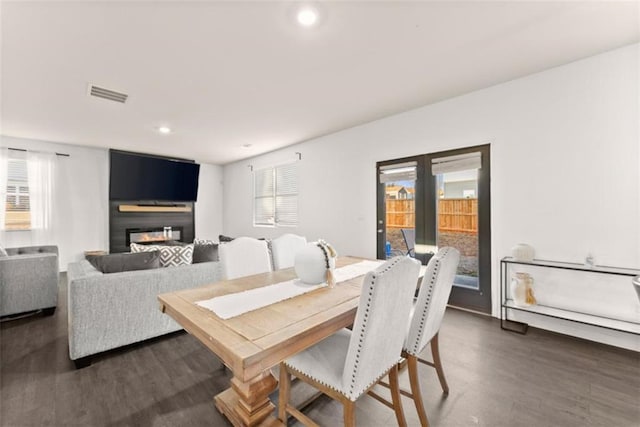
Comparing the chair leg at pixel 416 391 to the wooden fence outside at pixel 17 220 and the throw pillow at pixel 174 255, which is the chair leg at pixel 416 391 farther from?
the wooden fence outside at pixel 17 220

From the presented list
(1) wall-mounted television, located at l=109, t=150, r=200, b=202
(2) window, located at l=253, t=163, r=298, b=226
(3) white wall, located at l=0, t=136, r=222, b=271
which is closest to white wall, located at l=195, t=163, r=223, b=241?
(1) wall-mounted television, located at l=109, t=150, r=200, b=202

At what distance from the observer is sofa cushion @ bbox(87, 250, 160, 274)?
245 centimetres

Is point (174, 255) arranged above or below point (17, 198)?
below

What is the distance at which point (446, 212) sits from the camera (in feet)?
11.1

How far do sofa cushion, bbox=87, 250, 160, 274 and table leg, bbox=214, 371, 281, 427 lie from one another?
156cm

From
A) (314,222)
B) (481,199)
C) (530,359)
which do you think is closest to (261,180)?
(314,222)

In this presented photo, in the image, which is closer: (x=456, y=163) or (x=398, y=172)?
(x=456, y=163)

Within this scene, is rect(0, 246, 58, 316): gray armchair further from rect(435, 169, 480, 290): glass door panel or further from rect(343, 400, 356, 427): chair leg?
rect(435, 169, 480, 290): glass door panel

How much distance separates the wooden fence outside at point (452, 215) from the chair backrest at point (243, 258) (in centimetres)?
220

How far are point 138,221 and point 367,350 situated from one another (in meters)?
6.43

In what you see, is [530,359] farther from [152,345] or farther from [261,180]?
[261,180]

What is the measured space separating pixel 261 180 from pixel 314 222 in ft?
6.82

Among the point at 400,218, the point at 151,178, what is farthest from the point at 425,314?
the point at 151,178

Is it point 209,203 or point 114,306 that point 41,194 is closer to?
point 209,203
